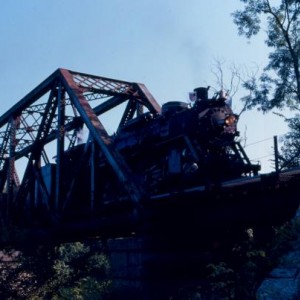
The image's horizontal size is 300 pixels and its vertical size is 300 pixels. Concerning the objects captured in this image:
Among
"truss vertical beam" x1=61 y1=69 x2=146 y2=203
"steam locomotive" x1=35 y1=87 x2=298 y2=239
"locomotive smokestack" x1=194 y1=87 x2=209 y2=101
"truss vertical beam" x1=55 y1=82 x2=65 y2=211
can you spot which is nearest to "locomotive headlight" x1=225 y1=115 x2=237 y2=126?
"steam locomotive" x1=35 y1=87 x2=298 y2=239

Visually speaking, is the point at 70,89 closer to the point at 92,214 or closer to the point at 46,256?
the point at 92,214

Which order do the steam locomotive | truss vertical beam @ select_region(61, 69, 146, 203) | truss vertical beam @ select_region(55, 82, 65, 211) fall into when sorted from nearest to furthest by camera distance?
the steam locomotive → truss vertical beam @ select_region(61, 69, 146, 203) → truss vertical beam @ select_region(55, 82, 65, 211)

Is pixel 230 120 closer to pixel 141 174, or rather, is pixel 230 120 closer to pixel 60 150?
pixel 141 174

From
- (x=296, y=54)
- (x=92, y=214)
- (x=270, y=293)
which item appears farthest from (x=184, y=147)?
(x=296, y=54)

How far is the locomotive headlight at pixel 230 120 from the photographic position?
14406 millimetres

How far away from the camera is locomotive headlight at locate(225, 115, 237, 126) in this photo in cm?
1441

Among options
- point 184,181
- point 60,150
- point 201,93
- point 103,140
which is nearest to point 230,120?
point 201,93

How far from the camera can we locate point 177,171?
13.7m

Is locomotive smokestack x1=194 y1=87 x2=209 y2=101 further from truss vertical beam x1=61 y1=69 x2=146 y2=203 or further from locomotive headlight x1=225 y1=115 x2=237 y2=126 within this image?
truss vertical beam x1=61 y1=69 x2=146 y2=203

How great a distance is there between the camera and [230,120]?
14.6 m

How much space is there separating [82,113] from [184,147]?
435 cm

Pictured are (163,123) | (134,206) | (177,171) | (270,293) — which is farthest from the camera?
(163,123)

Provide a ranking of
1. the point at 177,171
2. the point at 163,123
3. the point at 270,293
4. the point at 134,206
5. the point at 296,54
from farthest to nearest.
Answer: the point at 296,54 < the point at 163,123 < the point at 177,171 < the point at 134,206 < the point at 270,293

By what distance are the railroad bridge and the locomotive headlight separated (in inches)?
1.4
